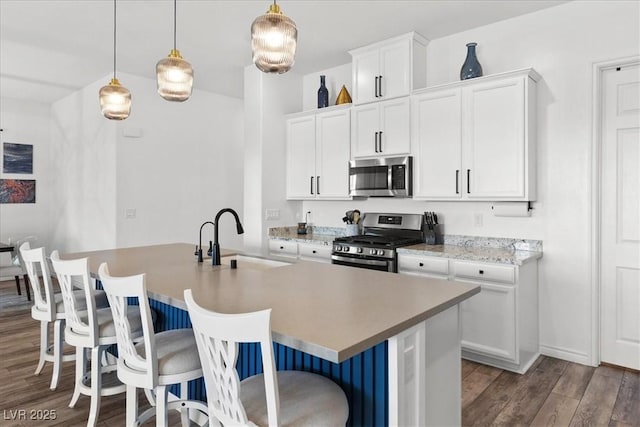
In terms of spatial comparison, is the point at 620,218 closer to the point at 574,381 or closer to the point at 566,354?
the point at 566,354

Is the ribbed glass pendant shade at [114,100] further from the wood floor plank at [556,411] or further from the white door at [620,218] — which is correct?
the white door at [620,218]

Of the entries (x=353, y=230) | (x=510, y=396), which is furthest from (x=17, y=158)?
(x=510, y=396)

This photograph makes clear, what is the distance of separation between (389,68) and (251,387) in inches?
129

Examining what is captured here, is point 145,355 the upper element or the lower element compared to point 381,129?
lower

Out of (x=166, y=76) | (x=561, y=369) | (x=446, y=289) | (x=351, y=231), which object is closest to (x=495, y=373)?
(x=561, y=369)

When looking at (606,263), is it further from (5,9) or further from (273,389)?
(5,9)

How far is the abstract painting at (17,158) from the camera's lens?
6.27 metres

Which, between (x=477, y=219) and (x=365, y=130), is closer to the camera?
(x=477, y=219)

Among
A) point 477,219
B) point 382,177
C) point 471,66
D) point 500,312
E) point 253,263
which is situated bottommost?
point 500,312

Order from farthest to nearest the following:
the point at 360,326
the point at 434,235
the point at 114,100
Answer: the point at 434,235 < the point at 114,100 < the point at 360,326

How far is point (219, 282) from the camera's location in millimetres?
2029

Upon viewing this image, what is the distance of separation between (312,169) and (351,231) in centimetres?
85

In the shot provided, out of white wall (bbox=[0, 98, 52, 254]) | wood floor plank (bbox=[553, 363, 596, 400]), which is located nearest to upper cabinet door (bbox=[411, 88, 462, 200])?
wood floor plank (bbox=[553, 363, 596, 400])

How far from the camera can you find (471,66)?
3.46 m
